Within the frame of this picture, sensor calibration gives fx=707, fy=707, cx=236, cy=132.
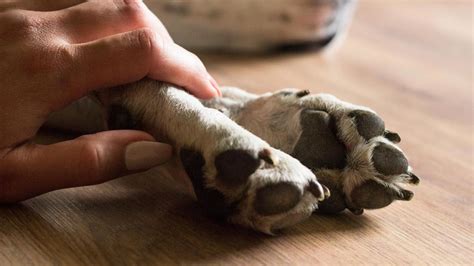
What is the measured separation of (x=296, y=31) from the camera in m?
2.04

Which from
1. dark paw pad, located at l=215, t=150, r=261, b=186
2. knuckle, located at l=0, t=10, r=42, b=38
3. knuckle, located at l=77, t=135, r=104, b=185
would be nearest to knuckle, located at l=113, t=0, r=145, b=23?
knuckle, located at l=0, t=10, r=42, b=38

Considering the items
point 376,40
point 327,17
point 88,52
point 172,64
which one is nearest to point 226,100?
point 172,64

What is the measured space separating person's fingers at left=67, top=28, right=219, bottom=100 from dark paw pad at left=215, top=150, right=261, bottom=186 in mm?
241

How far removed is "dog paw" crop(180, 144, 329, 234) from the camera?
901 millimetres

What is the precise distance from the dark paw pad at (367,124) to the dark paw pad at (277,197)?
18cm

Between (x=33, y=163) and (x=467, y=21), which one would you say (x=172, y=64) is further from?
(x=467, y=21)

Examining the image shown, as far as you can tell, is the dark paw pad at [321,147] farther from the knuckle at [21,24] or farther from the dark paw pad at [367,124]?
the knuckle at [21,24]

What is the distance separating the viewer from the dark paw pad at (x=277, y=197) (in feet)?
2.95

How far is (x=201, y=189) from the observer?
0.97 meters

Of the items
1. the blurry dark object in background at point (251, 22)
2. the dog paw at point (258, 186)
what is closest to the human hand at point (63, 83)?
the dog paw at point (258, 186)

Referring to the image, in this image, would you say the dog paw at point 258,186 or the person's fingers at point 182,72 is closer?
the dog paw at point 258,186

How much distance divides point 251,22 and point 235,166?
1.12m

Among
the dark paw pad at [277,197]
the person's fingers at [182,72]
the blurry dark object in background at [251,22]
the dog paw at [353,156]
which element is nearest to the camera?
the dark paw pad at [277,197]

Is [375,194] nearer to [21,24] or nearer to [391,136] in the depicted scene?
[391,136]
